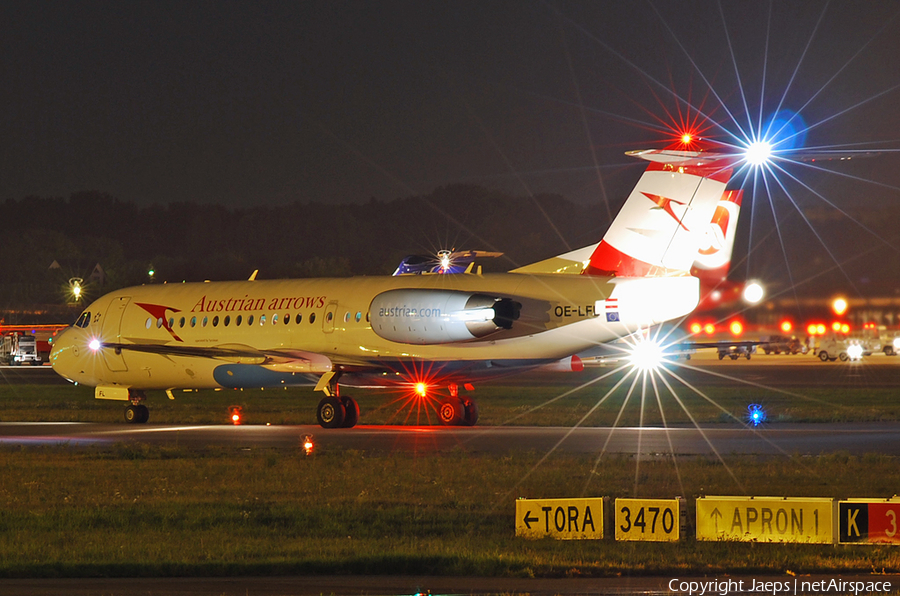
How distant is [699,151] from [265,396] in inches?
1024

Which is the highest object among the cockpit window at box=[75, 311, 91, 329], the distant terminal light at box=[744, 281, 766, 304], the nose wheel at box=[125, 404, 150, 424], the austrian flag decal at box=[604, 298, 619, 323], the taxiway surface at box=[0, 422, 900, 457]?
the cockpit window at box=[75, 311, 91, 329]

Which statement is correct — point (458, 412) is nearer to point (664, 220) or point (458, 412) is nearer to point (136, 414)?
point (664, 220)

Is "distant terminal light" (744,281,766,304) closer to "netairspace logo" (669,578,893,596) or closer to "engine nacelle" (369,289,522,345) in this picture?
"engine nacelle" (369,289,522,345)

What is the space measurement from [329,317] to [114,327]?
8562 mm

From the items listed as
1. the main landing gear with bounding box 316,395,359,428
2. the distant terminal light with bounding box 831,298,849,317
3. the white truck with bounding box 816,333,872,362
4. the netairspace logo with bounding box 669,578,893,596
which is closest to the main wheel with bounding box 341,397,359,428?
the main landing gear with bounding box 316,395,359,428

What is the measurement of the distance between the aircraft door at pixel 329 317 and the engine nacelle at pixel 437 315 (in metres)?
1.53

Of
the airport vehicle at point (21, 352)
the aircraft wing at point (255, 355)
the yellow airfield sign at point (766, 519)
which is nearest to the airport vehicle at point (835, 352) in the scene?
the aircraft wing at point (255, 355)

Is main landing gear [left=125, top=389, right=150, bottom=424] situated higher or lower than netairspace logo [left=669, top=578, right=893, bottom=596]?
higher

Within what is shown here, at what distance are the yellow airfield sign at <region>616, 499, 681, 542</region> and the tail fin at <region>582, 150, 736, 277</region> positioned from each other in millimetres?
14344

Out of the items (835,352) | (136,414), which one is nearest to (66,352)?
(136,414)

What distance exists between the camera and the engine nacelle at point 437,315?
91.6 ft

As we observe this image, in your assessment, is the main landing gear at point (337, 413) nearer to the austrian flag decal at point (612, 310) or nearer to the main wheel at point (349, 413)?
the main wheel at point (349, 413)

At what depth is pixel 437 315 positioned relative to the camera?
28.6 m

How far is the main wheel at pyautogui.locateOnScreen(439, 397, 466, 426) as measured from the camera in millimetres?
30281
